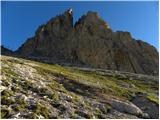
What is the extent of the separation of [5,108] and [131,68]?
4572 inches

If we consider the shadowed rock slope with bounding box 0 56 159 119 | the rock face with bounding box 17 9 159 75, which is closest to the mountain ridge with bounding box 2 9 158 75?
the rock face with bounding box 17 9 159 75

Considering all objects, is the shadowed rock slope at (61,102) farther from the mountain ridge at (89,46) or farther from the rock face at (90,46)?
the rock face at (90,46)

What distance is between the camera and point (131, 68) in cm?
14462

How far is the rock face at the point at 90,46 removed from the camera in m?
144

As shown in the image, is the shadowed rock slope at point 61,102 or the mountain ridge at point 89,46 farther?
the mountain ridge at point 89,46

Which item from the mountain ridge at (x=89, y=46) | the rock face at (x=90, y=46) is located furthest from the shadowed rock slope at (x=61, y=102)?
the rock face at (x=90, y=46)

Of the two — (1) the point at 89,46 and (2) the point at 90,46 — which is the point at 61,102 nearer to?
(2) the point at 90,46

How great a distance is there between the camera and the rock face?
474ft

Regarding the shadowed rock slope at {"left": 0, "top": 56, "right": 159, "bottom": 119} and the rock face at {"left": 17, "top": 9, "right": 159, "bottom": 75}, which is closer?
the shadowed rock slope at {"left": 0, "top": 56, "right": 159, "bottom": 119}

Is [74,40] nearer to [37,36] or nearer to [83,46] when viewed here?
[83,46]

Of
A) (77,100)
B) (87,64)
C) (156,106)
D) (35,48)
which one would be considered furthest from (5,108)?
(35,48)

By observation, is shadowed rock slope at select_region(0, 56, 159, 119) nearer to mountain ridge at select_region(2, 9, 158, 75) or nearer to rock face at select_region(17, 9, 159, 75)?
mountain ridge at select_region(2, 9, 158, 75)

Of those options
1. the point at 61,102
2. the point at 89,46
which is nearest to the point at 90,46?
the point at 89,46

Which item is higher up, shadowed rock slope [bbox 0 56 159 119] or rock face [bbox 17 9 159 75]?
rock face [bbox 17 9 159 75]
